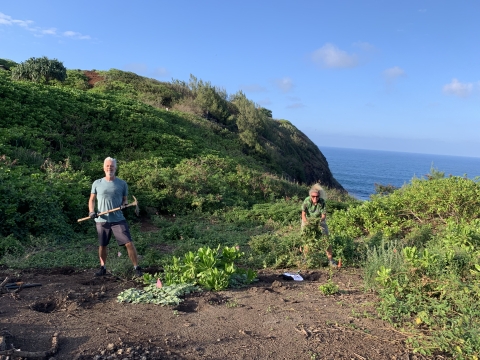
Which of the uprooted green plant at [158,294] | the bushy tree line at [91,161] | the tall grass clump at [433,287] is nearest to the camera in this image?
the tall grass clump at [433,287]

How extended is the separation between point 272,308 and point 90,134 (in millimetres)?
13616

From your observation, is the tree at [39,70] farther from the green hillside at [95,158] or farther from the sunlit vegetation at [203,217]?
the sunlit vegetation at [203,217]

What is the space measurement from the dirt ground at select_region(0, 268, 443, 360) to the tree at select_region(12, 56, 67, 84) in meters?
20.3

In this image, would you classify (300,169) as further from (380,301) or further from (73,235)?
(380,301)

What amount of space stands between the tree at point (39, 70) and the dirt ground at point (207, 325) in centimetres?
2026

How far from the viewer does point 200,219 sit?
39.2 ft

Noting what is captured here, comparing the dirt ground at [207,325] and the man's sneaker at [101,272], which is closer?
the dirt ground at [207,325]

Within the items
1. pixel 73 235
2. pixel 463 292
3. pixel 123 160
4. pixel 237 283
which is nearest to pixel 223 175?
pixel 123 160

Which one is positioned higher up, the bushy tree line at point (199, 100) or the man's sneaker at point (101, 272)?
the bushy tree line at point (199, 100)

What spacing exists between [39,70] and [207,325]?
2279cm

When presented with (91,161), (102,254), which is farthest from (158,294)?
(91,161)

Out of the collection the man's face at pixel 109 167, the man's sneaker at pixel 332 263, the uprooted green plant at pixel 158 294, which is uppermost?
the man's face at pixel 109 167

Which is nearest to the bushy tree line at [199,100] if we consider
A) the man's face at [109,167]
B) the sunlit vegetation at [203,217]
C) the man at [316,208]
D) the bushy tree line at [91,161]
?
the sunlit vegetation at [203,217]

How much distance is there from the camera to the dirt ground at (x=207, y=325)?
329 centimetres
